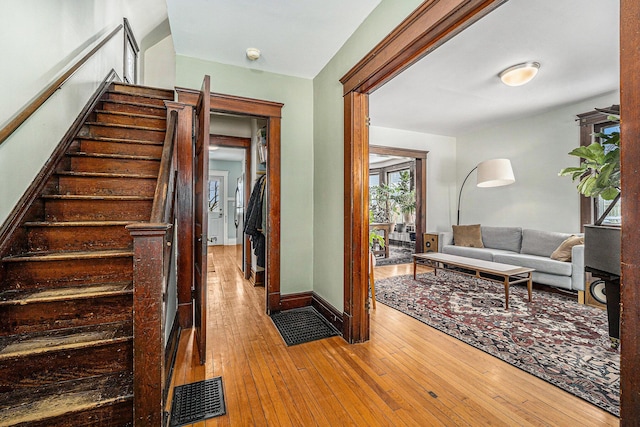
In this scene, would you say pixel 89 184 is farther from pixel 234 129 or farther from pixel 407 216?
pixel 407 216

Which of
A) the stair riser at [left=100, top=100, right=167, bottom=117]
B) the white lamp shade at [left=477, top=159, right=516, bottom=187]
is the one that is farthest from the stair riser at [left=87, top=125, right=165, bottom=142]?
the white lamp shade at [left=477, top=159, right=516, bottom=187]

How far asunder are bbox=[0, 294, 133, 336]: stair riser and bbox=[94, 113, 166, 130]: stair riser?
194 centimetres

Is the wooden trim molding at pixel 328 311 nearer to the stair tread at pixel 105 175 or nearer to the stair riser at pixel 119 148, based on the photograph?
the stair tread at pixel 105 175

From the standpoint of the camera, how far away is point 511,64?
9.76 ft

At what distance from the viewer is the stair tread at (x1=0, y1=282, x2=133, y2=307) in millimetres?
1388

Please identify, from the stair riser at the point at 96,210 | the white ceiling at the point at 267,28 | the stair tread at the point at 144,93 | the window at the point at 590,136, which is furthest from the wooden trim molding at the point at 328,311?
the window at the point at 590,136

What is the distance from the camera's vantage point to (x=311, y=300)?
3.15 metres

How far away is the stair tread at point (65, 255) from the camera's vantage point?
1531mm

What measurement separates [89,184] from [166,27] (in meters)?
3.80

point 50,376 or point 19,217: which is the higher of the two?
point 19,217

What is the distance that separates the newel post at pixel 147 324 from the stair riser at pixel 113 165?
4.81 ft

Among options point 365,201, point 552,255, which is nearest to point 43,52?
point 365,201

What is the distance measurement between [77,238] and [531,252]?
536 cm

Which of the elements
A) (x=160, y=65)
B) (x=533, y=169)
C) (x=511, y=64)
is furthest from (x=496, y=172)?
(x=160, y=65)
